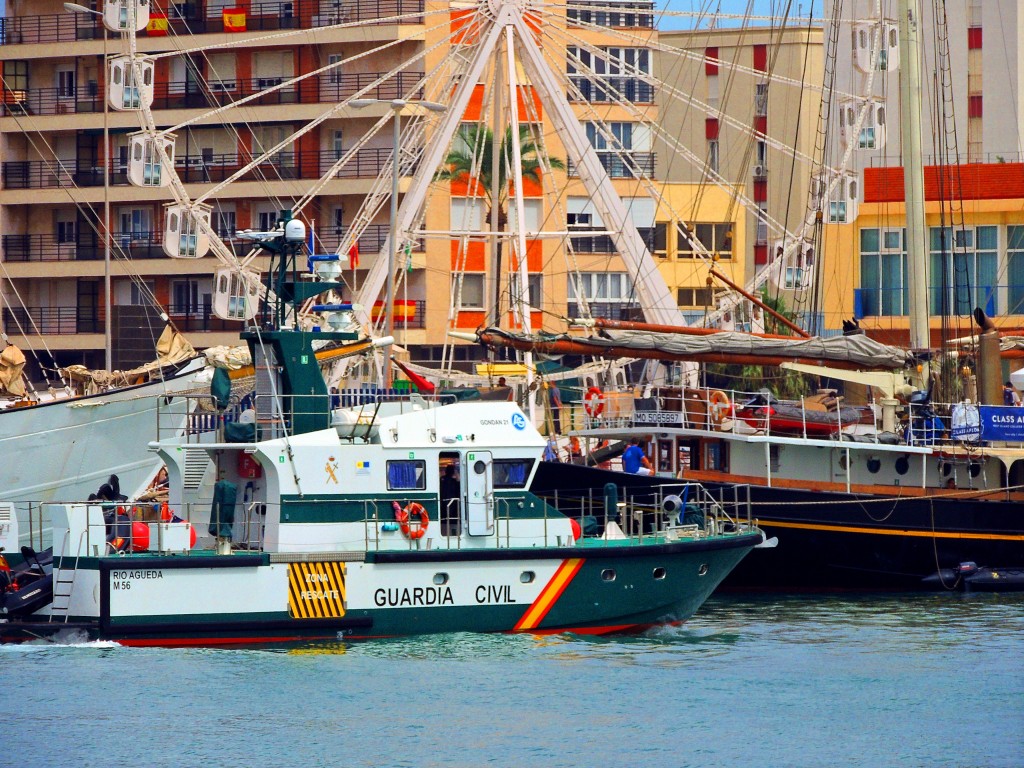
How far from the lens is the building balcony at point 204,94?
2482 inches

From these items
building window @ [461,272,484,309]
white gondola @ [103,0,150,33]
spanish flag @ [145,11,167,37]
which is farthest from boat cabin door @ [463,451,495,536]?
spanish flag @ [145,11,167,37]

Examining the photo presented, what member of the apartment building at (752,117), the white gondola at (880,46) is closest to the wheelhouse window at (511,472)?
the white gondola at (880,46)

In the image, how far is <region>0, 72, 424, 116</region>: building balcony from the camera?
63.0 metres

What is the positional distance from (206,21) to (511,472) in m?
42.3

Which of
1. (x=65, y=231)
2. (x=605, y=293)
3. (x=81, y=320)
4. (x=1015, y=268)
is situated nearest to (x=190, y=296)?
(x=81, y=320)

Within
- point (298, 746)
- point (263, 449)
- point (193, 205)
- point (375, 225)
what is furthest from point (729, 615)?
point (375, 225)

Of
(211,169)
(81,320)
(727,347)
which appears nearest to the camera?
(727,347)

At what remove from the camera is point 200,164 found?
62.8m

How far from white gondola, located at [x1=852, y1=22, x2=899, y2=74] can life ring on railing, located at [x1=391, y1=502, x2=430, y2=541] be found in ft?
65.9

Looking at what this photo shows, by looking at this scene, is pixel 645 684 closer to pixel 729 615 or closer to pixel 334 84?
pixel 729 615

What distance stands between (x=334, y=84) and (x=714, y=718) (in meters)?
45.3

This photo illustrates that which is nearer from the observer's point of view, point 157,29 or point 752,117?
point 157,29

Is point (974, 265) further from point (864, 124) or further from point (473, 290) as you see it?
point (864, 124)

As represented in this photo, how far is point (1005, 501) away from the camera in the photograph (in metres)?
34.2
